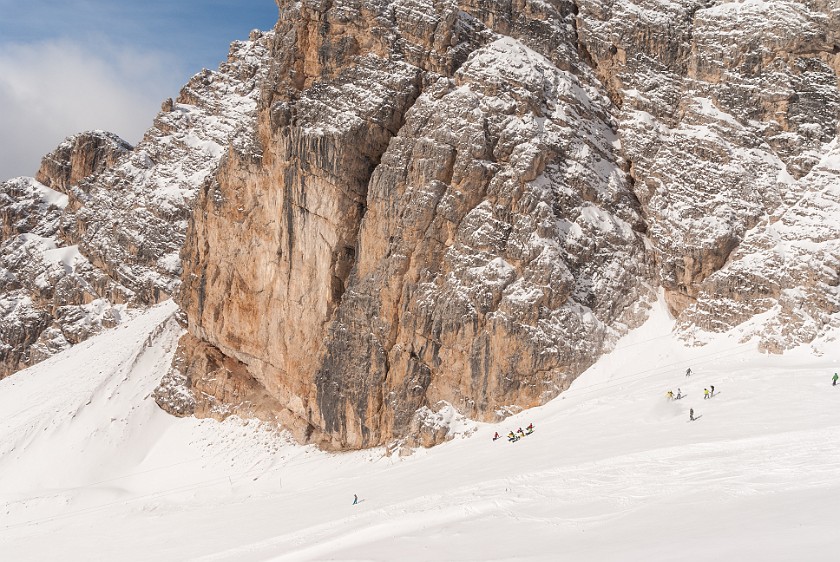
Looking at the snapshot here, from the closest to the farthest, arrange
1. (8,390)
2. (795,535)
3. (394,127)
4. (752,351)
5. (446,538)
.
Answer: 1. (795,535)
2. (446,538)
3. (752,351)
4. (394,127)
5. (8,390)

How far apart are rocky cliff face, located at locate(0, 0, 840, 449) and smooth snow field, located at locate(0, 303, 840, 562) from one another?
2564 millimetres

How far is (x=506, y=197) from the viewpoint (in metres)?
40.0

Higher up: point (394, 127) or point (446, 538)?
point (394, 127)

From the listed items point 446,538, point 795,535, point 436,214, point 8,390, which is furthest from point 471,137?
point 8,390

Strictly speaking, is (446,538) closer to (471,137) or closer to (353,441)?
(353,441)

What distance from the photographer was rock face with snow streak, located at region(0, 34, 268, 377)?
73188 millimetres

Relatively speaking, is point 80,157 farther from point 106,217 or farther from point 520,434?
point 520,434

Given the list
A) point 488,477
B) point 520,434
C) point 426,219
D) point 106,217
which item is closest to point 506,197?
point 426,219

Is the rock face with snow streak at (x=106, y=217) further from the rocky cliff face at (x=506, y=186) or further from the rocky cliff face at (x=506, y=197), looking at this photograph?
the rocky cliff face at (x=506, y=186)

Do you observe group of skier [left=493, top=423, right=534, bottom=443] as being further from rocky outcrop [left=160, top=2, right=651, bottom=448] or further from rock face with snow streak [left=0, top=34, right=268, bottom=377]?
rock face with snow streak [left=0, top=34, right=268, bottom=377]

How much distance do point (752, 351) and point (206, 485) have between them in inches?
1213

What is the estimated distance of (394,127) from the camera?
43719 mm

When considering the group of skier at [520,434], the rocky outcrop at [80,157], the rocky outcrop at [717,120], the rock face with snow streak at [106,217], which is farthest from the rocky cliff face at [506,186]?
the rocky outcrop at [80,157]

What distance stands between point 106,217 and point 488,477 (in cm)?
6192
